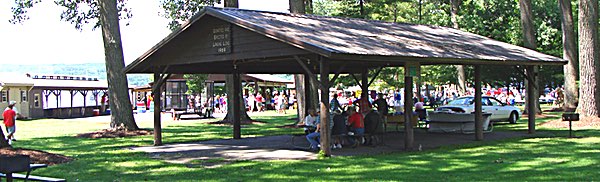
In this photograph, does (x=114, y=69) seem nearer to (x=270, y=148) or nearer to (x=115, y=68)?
(x=115, y=68)

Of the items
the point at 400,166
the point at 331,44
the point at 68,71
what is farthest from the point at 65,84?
the point at 68,71

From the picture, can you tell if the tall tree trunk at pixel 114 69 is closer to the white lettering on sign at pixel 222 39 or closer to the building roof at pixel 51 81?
the white lettering on sign at pixel 222 39

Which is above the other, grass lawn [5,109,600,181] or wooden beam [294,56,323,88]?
wooden beam [294,56,323,88]

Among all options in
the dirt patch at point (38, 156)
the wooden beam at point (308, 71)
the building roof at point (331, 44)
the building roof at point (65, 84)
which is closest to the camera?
the dirt patch at point (38, 156)

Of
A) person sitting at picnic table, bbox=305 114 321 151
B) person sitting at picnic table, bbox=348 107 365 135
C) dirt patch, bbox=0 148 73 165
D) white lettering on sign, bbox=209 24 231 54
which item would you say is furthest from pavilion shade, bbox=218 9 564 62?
dirt patch, bbox=0 148 73 165

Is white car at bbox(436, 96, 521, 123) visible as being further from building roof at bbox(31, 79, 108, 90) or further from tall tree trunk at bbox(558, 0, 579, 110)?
building roof at bbox(31, 79, 108, 90)

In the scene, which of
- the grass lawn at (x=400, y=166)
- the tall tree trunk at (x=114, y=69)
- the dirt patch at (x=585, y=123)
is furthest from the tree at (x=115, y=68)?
the dirt patch at (x=585, y=123)

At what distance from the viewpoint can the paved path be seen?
14109 mm

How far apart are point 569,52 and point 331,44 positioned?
1586 cm

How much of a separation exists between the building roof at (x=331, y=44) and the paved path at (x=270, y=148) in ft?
6.81

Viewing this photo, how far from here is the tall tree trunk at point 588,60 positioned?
2070 cm

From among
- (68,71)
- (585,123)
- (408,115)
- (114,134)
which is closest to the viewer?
(408,115)

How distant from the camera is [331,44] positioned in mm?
12984

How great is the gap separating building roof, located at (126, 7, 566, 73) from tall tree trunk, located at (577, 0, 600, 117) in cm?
281
